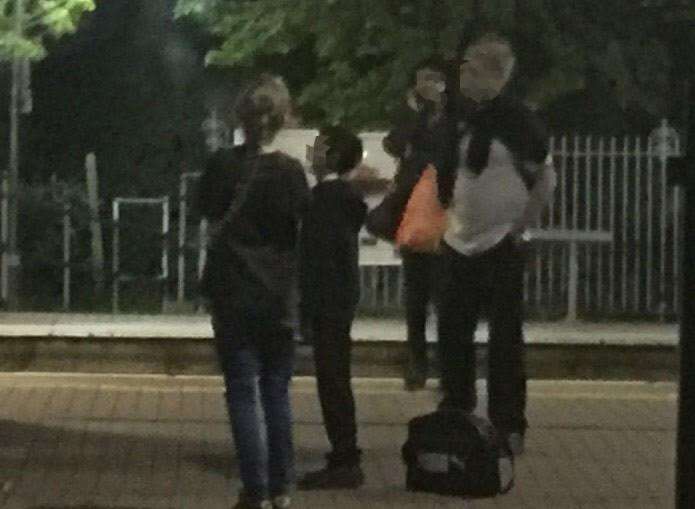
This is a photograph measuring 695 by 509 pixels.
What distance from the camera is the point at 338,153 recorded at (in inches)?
348

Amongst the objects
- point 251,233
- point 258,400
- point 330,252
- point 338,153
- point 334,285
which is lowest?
point 258,400

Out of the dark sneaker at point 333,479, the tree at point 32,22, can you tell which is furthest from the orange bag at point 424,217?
the tree at point 32,22

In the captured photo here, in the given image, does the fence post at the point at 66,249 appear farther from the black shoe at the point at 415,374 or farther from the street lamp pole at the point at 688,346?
the street lamp pole at the point at 688,346

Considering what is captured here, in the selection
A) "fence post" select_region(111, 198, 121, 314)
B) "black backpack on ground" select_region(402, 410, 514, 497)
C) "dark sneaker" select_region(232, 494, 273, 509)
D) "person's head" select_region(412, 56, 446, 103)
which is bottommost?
"dark sneaker" select_region(232, 494, 273, 509)

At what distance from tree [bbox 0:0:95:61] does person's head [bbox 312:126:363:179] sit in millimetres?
7498

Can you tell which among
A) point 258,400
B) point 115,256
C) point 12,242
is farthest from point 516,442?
point 12,242

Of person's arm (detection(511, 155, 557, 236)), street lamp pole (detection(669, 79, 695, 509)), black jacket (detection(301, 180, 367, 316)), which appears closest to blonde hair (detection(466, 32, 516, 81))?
person's arm (detection(511, 155, 557, 236))

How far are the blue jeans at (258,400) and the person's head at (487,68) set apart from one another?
1.80 m

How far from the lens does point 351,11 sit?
58.4 ft

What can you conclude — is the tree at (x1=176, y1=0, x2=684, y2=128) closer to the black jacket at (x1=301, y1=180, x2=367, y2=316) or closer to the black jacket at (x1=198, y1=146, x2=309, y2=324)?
the black jacket at (x1=301, y1=180, x2=367, y2=316)

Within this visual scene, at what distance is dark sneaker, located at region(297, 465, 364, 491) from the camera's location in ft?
29.3

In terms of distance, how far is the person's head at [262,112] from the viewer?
8047 mm

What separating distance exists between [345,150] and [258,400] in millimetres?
1271

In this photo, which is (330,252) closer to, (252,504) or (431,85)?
(252,504)
